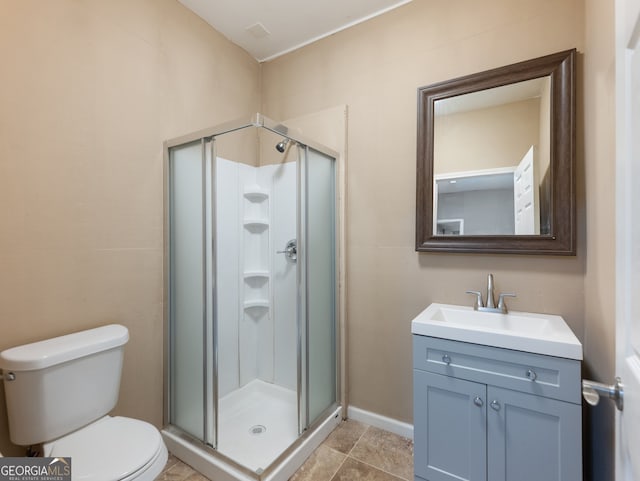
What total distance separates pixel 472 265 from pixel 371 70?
138cm

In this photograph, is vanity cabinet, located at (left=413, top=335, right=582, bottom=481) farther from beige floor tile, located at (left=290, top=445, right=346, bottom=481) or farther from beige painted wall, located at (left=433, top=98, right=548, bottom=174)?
beige painted wall, located at (left=433, top=98, right=548, bottom=174)

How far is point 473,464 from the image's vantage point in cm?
134

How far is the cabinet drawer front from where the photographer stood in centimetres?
118

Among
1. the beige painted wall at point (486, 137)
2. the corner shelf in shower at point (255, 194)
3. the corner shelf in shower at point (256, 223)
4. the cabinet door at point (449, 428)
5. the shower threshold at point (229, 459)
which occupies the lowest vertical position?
the shower threshold at point (229, 459)

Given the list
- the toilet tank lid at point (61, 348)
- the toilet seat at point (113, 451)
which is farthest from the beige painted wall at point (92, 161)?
the toilet seat at point (113, 451)

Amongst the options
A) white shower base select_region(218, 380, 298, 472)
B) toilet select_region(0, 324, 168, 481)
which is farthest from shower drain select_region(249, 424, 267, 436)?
toilet select_region(0, 324, 168, 481)

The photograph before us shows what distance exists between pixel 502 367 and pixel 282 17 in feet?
7.74

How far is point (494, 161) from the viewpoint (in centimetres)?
167

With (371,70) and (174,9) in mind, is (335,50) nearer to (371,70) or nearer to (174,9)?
(371,70)

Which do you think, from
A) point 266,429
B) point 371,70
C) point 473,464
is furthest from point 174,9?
point 473,464

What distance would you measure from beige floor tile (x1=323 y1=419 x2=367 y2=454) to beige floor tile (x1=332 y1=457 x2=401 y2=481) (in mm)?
121

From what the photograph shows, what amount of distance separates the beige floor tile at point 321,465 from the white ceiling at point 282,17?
2691 millimetres

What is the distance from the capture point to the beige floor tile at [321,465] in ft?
A: 5.26

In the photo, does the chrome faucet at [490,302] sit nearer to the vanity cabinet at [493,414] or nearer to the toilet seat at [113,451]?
the vanity cabinet at [493,414]
